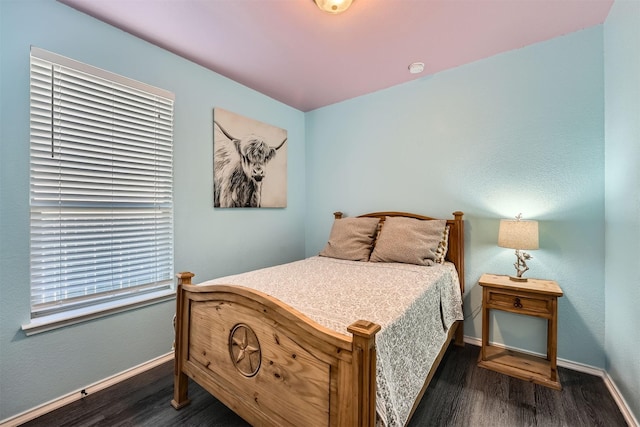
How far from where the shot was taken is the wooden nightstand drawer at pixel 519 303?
193 cm

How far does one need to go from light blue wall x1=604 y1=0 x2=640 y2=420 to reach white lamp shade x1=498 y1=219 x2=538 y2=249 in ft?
1.40

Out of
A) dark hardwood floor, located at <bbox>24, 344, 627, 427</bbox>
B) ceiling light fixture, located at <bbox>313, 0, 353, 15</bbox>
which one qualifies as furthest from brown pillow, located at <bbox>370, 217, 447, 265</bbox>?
ceiling light fixture, located at <bbox>313, 0, 353, 15</bbox>

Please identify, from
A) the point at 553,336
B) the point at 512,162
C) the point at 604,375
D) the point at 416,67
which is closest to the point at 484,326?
the point at 553,336

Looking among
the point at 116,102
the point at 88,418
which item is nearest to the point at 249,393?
the point at 88,418

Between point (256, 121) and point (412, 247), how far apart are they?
202 centimetres

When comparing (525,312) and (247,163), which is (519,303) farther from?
(247,163)

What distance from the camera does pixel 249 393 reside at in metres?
1.32

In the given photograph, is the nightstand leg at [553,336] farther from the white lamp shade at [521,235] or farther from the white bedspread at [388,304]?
the white bedspread at [388,304]

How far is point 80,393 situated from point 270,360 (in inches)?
58.3

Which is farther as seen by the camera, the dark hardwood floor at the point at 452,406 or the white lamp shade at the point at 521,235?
the white lamp shade at the point at 521,235

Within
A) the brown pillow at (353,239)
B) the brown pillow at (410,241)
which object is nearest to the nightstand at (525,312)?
the brown pillow at (410,241)

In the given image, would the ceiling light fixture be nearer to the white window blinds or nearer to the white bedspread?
the white window blinds

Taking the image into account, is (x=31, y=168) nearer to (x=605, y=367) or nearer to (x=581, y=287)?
(x=581, y=287)

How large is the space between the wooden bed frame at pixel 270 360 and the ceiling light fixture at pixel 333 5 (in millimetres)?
1711
